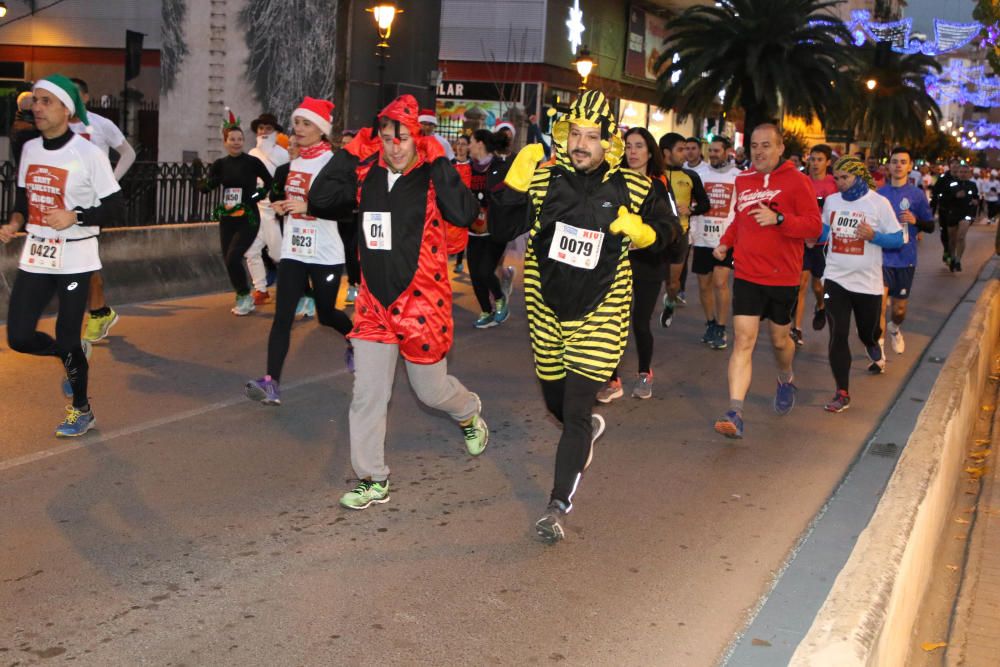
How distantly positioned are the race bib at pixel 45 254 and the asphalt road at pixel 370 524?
1.01 metres

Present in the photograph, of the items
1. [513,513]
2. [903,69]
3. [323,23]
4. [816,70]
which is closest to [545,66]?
[816,70]

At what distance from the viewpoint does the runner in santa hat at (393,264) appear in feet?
18.6

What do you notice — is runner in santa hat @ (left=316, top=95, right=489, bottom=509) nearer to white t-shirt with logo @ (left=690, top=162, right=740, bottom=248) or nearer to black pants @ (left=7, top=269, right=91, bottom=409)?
black pants @ (left=7, top=269, right=91, bottom=409)

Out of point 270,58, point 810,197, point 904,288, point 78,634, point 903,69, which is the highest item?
point 903,69

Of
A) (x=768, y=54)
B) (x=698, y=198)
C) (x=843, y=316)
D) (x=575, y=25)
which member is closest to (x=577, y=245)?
(x=843, y=316)

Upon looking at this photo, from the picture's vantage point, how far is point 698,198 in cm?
1125

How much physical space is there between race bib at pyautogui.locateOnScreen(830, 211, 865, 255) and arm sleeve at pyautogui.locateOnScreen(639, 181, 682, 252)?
13.0ft

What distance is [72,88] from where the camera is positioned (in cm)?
684

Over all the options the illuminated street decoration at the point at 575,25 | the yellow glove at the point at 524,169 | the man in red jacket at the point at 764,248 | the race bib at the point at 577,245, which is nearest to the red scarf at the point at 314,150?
the man in red jacket at the point at 764,248

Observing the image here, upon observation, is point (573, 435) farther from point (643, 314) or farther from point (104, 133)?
point (104, 133)

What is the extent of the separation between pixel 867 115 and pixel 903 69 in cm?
294

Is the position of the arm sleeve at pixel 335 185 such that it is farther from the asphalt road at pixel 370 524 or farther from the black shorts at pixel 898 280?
the black shorts at pixel 898 280

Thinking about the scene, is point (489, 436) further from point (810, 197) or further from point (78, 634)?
point (78, 634)

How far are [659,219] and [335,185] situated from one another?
164 cm
